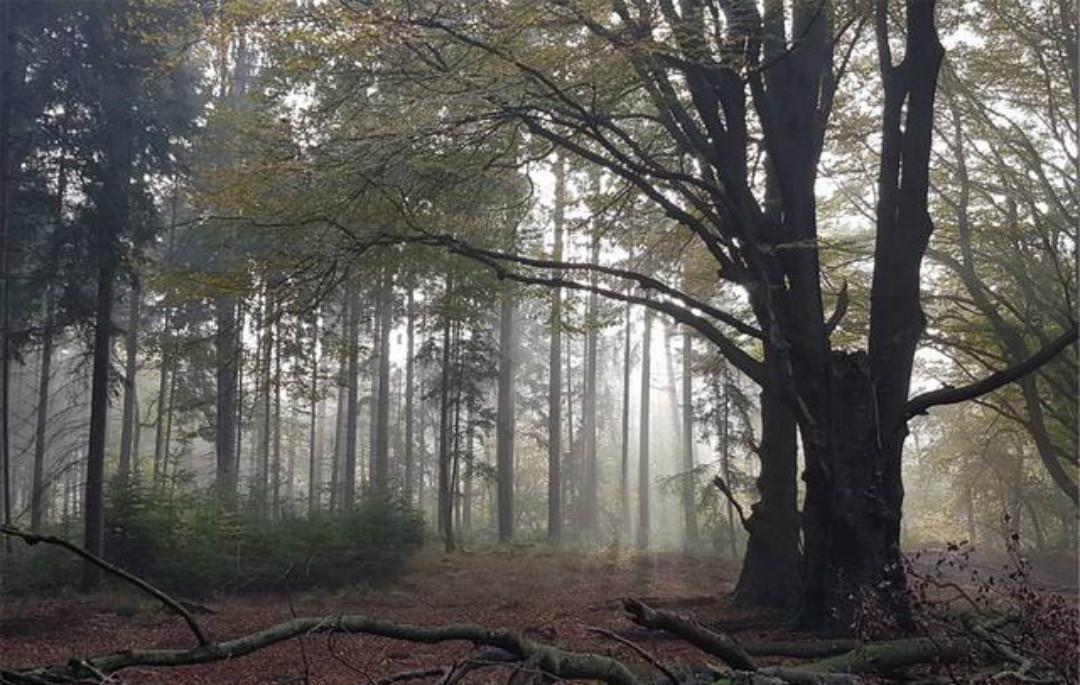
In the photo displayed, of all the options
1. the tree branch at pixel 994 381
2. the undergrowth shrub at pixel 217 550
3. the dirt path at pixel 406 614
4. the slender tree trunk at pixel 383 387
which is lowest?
the dirt path at pixel 406 614

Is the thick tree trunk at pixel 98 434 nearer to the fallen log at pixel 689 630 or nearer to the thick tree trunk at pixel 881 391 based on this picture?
the thick tree trunk at pixel 881 391

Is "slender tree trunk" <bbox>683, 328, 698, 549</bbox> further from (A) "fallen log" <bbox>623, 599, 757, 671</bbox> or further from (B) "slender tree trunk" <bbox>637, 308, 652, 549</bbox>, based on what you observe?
(A) "fallen log" <bbox>623, 599, 757, 671</bbox>

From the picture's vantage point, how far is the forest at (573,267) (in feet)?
21.9

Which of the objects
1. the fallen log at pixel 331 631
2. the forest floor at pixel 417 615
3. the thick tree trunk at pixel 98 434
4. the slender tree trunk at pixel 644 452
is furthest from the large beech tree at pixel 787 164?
the slender tree trunk at pixel 644 452

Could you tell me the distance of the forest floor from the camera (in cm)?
743

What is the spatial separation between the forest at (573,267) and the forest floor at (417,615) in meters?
0.09

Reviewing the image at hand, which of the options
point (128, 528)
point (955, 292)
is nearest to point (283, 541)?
point (128, 528)

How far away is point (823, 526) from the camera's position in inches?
338

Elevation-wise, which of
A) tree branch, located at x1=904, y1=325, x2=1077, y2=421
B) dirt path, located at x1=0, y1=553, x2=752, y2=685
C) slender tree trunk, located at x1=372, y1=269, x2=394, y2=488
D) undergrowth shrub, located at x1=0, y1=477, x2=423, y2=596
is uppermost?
slender tree trunk, located at x1=372, y1=269, x2=394, y2=488

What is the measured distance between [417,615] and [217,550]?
504 centimetres

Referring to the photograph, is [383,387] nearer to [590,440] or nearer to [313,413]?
[313,413]

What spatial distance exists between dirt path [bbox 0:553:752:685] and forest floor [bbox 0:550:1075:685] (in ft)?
0.08

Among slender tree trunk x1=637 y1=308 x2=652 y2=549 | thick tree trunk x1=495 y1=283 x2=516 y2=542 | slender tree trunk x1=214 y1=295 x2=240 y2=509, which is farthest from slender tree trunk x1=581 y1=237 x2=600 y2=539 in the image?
slender tree trunk x1=214 y1=295 x2=240 y2=509

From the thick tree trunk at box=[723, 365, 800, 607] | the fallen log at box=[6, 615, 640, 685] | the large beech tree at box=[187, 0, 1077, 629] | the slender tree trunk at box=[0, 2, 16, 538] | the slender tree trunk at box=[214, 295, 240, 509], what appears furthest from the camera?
the slender tree trunk at box=[214, 295, 240, 509]
